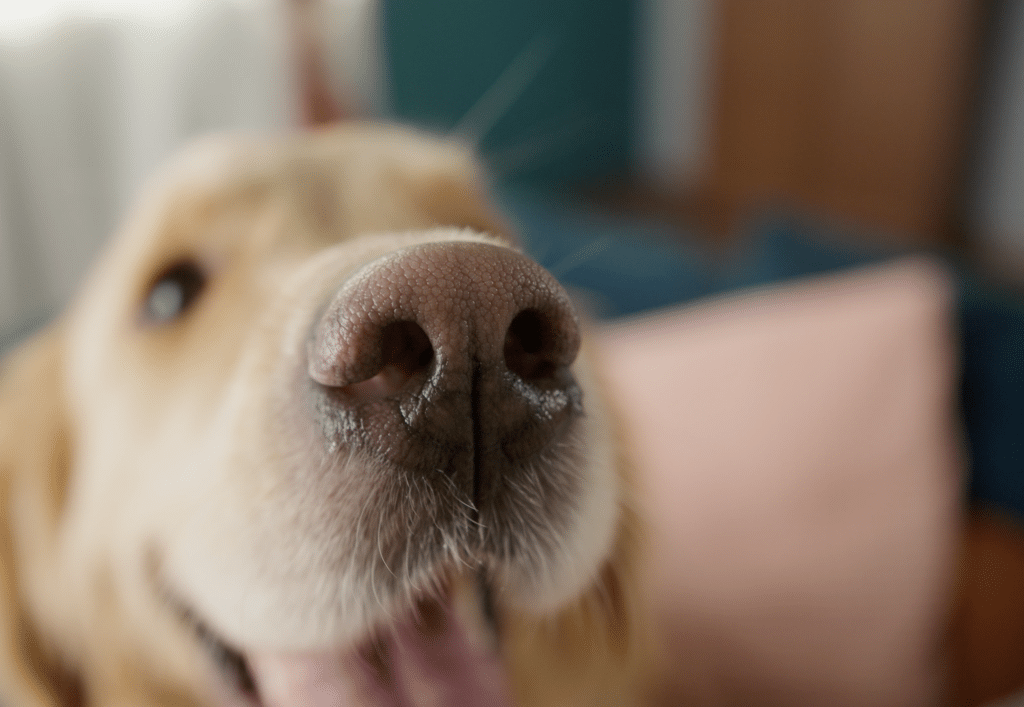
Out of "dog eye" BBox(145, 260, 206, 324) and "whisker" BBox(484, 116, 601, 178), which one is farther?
"whisker" BBox(484, 116, 601, 178)

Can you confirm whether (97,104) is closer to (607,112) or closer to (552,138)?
(552,138)

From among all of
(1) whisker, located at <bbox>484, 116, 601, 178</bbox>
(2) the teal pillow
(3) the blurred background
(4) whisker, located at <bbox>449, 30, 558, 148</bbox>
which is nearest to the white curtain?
(3) the blurred background

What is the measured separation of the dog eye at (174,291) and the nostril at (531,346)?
52 cm

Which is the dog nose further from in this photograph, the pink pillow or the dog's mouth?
the pink pillow

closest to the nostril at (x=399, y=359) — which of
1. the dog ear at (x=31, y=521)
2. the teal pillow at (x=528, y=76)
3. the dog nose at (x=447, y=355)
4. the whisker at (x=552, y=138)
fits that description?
the dog nose at (x=447, y=355)

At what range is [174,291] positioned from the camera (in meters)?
0.89

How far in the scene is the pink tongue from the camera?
0.61 meters

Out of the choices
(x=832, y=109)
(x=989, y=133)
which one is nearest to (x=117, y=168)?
(x=832, y=109)

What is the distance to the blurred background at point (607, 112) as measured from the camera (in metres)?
2.72

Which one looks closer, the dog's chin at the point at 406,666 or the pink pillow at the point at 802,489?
the dog's chin at the point at 406,666

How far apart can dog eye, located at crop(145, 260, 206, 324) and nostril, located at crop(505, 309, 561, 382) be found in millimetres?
520

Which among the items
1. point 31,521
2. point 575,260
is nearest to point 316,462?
point 31,521

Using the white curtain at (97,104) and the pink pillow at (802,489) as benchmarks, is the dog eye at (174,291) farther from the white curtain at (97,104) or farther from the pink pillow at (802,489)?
the white curtain at (97,104)

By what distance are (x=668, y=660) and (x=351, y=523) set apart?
0.98 metres
